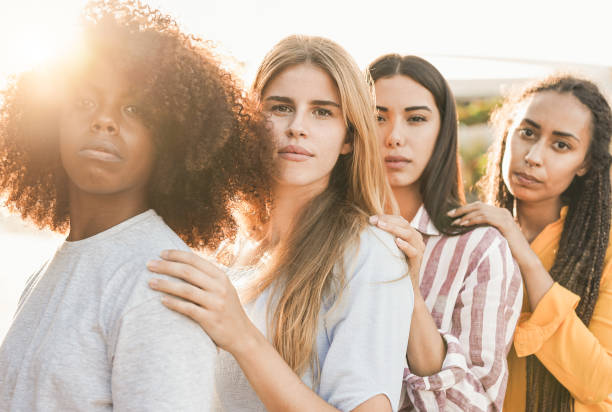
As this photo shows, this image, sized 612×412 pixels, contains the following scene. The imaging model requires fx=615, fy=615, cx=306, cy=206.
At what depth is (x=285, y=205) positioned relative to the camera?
7.36 ft

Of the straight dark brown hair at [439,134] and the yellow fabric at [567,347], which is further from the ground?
the straight dark brown hair at [439,134]

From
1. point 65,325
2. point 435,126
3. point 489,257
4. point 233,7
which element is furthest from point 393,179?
point 233,7

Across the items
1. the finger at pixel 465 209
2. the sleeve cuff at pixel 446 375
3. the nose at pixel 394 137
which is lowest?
the sleeve cuff at pixel 446 375

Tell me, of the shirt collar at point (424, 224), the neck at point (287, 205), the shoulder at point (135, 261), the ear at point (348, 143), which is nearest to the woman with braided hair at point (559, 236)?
the shirt collar at point (424, 224)

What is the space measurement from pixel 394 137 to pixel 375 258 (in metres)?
0.92

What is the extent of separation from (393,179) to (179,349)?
164 centimetres

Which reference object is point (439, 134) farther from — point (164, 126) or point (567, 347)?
point (164, 126)

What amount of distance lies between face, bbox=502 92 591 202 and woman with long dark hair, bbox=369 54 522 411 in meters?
0.30

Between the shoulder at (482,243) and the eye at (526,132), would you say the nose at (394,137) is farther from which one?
the eye at (526,132)

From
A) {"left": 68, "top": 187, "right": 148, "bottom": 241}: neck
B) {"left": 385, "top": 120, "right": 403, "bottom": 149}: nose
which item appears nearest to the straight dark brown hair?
{"left": 385, "top": 120, "right": 403, "bottom": 149}: nose

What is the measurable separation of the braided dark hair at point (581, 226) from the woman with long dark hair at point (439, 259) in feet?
1.54

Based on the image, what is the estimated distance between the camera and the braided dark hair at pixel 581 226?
8.84ft

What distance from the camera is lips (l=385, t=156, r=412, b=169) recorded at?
2674 mm

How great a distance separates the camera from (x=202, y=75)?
154 centimetres
